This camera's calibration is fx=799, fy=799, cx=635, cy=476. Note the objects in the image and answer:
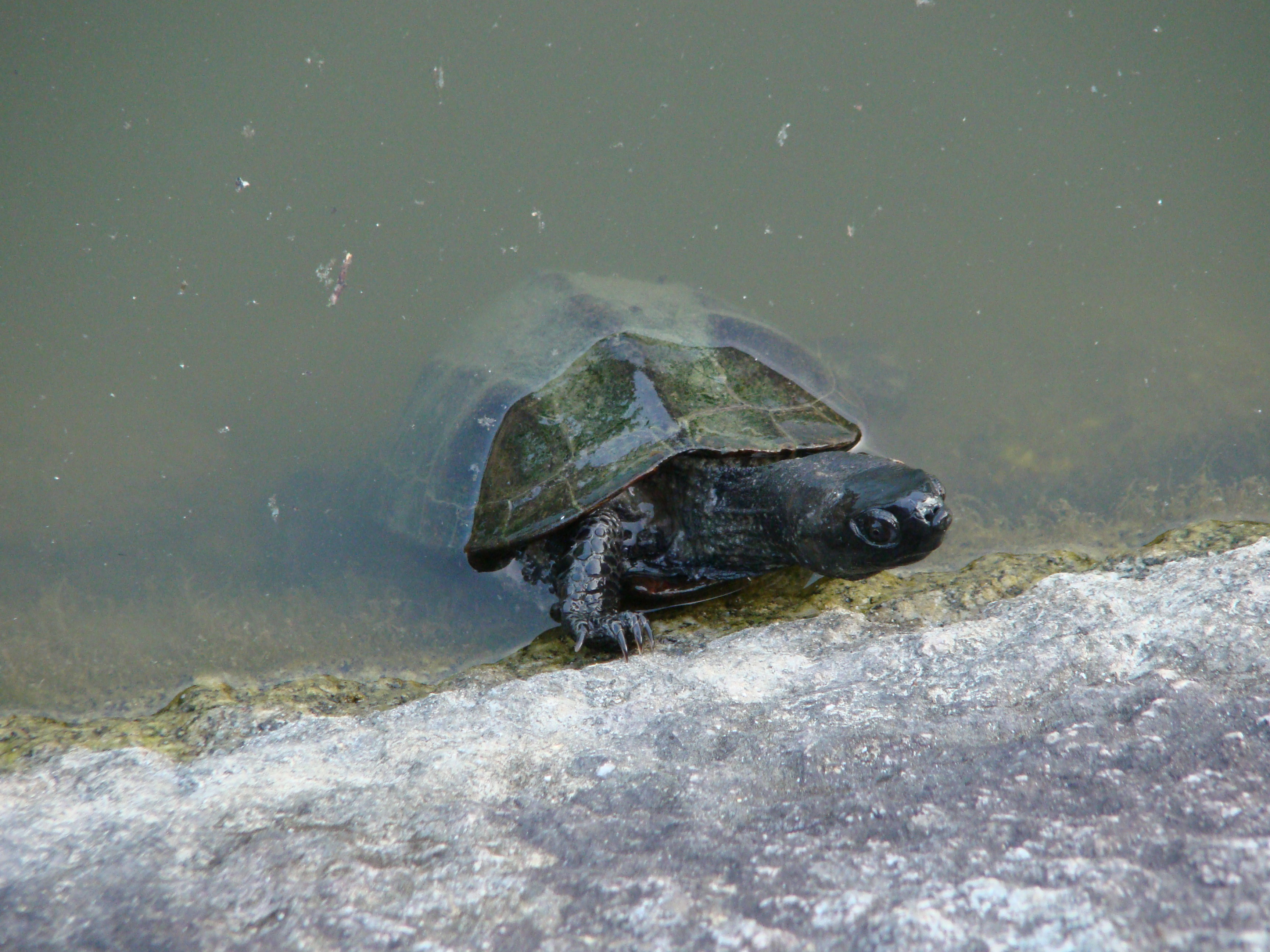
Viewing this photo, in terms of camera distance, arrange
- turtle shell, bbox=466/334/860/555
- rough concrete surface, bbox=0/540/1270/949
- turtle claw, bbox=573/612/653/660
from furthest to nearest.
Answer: turtle shell, bbox=466/334/860/555
turtle claw, bbox=573/612/653/660
rough concrete surface, bbox=0/540/1270/949

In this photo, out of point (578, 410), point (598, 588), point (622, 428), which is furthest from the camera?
point (578, 410)

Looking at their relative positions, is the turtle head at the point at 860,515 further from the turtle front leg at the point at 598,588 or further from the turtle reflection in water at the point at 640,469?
the turtle front leg at the point at 598,588

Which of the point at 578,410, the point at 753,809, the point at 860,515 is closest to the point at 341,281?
the point at 578,410

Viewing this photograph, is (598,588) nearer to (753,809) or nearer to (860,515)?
(860,515)

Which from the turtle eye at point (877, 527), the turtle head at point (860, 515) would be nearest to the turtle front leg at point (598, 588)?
the turtle head at point (860, 515)

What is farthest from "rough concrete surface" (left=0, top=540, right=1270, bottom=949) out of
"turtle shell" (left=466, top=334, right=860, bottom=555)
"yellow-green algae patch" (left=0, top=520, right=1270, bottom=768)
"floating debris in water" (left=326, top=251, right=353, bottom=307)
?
"floating debris in water" (left=326, top=251, right=353, bottom=307)

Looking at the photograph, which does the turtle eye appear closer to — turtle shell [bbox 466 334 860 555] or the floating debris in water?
turtle shell [bbox 466 334 860 555]

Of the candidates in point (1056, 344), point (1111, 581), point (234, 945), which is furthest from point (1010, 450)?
point (234, 945)

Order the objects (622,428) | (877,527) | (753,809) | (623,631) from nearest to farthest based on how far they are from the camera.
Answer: (753,809)
(877,527)
(623,631)
(622,428)
